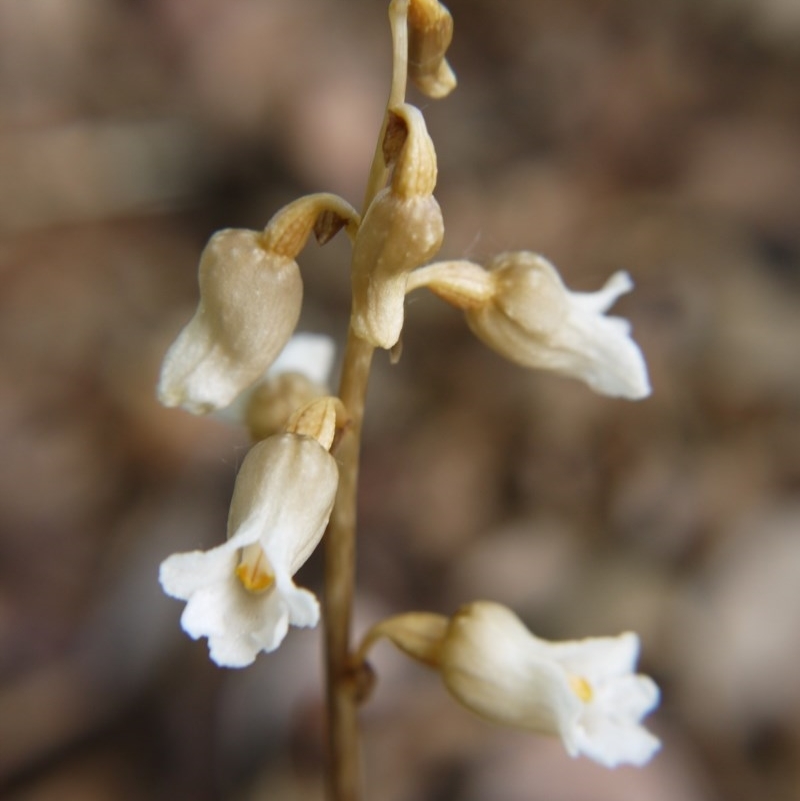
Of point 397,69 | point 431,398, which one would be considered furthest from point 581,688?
point 431,398

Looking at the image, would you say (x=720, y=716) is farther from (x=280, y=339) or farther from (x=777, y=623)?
(x=280, y=339)

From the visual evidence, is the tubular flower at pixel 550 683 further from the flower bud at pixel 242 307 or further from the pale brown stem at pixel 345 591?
the flower bud at pixel 242 307

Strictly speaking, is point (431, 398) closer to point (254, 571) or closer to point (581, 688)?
point (581, 688)

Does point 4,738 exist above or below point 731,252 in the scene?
below

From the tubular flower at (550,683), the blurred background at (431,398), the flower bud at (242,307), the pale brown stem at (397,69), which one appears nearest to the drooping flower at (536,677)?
the tubular flower at (550,683)

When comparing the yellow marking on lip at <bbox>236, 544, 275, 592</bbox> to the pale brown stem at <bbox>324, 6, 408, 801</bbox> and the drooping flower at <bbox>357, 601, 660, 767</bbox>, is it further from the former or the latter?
the drooping flower at <bbox>357, 601, 660, 767</bbox>

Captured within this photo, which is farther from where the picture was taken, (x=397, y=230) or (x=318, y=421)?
(x=318, y=421)

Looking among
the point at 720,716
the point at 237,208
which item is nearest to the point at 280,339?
the point at 720,716
